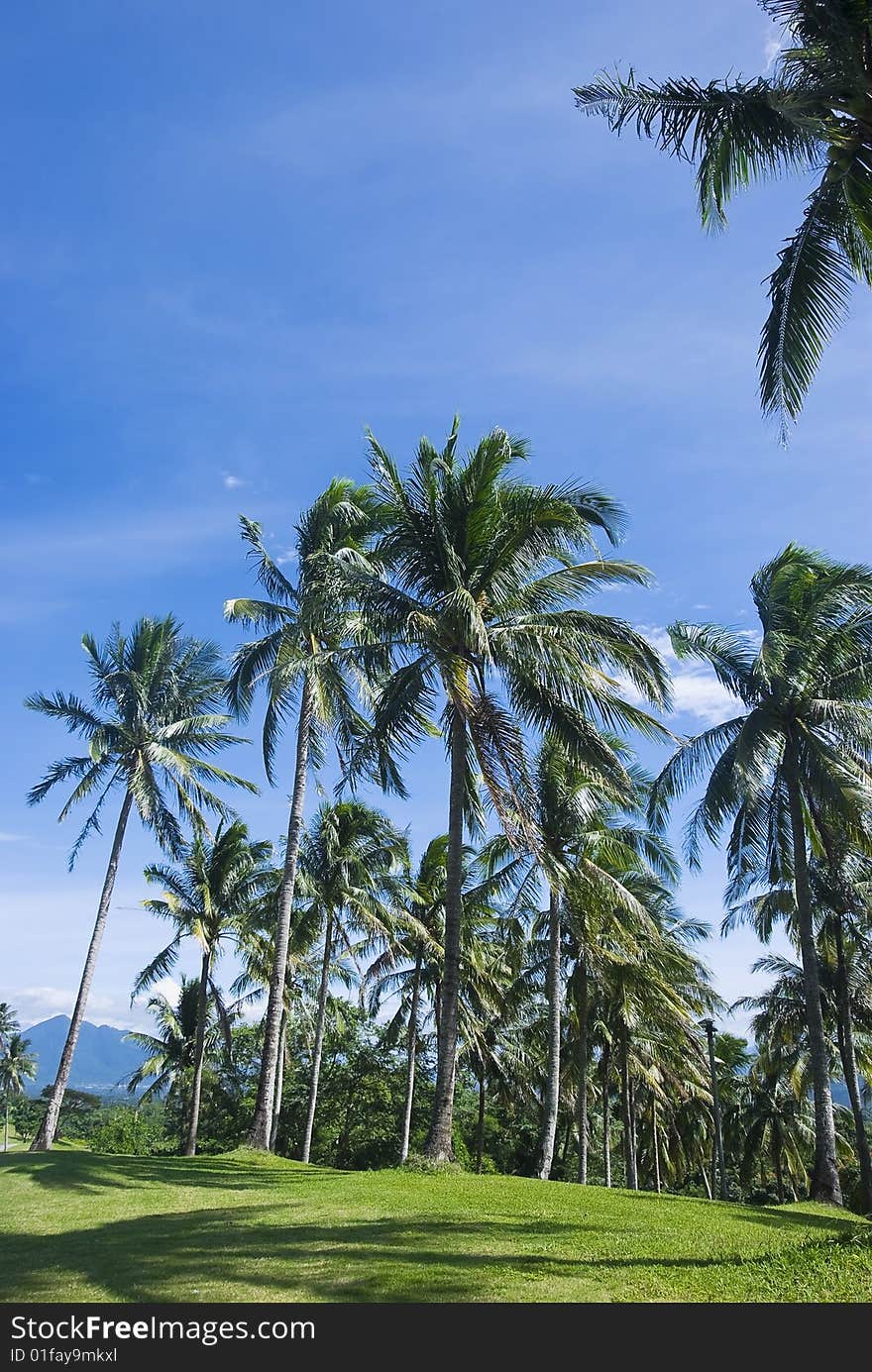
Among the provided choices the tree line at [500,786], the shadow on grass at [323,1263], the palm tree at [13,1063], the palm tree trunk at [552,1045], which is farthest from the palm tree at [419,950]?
the palm tree at [13,1063]

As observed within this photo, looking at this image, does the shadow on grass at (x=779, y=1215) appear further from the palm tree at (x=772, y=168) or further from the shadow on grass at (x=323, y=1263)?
the palm tree at (x=772, y=168)

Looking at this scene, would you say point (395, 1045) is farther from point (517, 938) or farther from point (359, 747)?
point (359, 747)

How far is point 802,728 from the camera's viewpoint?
63.0 feet

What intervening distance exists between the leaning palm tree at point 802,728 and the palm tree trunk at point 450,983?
260 inches

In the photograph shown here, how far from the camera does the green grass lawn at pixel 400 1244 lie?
6.44 m

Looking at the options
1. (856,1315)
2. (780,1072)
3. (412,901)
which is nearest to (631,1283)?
(856,1315)

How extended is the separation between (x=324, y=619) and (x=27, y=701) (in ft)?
33.8

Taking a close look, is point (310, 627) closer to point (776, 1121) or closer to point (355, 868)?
point (355, 868)

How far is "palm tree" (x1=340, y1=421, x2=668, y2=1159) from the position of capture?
1491cm

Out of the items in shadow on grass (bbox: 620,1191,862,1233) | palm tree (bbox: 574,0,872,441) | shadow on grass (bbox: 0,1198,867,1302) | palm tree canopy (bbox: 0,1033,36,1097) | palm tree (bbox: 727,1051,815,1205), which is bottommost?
shadow on grass (bbox: 0,1198,867,1302)

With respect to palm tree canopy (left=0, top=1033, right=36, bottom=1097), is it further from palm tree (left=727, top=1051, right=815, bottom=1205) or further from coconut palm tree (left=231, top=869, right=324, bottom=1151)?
palm tree (left=727, top=1051, right=815, bottom=1205)

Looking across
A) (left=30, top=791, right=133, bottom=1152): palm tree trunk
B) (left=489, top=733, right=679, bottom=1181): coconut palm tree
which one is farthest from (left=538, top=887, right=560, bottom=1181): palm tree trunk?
(left=30, top=791, right=133, bottom=1152): palm tree trunk

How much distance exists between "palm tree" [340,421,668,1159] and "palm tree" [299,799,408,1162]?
12.3 meters

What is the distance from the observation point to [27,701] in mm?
24469
